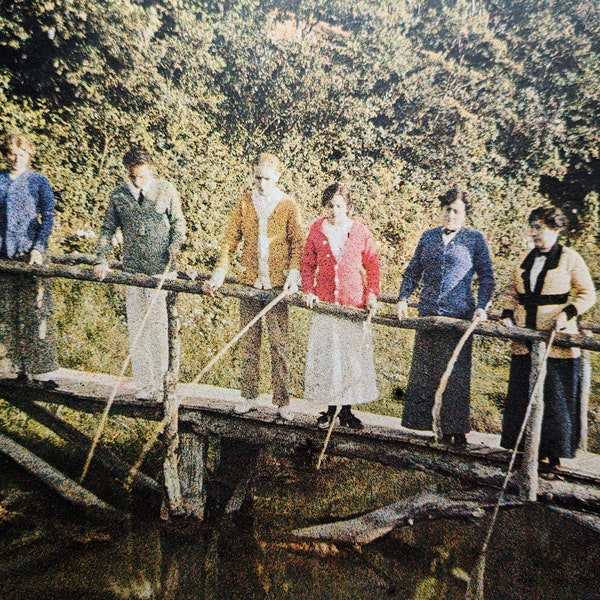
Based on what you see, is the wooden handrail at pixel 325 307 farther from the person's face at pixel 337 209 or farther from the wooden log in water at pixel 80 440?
the wooden log in water at pixel 80 440

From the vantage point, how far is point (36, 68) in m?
3.42

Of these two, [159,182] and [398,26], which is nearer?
[159,182]

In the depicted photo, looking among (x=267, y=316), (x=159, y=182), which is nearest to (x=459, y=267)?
(x=267, y=316)

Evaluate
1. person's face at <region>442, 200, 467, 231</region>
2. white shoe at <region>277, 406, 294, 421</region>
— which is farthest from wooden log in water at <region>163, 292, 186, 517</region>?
person's face at <region>442, 200, 467, 231</region>

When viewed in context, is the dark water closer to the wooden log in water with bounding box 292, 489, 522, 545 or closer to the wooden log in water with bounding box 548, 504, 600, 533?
the wooden log in water with bounding box 292, 489, 522, 545

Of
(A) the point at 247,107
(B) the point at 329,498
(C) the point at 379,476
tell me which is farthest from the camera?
(A) the point at 247,107

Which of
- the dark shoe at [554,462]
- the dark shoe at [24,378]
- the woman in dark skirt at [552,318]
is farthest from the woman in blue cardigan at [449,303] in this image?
the dark shoe at [24,378]

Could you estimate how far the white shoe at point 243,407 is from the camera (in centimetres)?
263

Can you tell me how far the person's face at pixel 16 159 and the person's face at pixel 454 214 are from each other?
2710 mm

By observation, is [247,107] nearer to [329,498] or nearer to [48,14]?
[48,14]

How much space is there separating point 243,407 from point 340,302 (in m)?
0.97

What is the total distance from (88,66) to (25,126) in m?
0.76

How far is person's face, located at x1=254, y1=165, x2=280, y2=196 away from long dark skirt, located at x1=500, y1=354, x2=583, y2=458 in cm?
174

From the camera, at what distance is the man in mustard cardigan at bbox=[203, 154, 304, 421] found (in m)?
2.39
